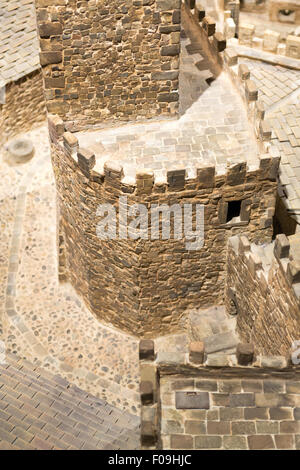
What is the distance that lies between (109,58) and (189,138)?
289cm

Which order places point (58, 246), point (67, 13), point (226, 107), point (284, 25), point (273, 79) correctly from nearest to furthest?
point (67, 13) → point (226, 107) → point (58, 246) → point (273, 79) → point (284, 25)

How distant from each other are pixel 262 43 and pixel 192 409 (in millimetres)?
15836

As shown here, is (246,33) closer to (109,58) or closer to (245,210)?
(109,58)

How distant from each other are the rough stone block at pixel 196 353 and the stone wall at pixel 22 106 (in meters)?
14.4

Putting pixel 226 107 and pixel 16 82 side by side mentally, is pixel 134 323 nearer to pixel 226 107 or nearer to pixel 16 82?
pixel 226 107

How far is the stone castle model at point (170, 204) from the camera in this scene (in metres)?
14.9

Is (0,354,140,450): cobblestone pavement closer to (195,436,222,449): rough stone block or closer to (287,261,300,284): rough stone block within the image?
(195,436,222,449): rough stone block

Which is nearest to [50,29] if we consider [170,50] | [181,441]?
[170,50]

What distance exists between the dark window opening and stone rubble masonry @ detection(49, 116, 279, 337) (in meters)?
0.16

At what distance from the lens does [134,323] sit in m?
21.4

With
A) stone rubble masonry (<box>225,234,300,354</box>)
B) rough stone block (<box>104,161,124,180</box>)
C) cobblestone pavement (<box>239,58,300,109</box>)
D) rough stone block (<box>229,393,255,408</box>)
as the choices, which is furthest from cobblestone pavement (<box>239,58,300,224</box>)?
rough stone block (<box>229,393,255,408</box>)

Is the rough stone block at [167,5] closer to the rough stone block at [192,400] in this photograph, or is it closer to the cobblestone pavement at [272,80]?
the cobblestone pavement at [272,80]

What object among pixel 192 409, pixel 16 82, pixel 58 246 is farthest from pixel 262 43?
pixel 192 409

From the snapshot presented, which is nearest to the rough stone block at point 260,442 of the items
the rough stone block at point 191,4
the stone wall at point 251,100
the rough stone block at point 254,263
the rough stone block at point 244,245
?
the rough stone block at point 254,263
